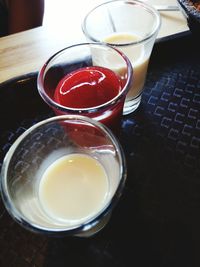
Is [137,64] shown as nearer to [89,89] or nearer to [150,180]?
[89,89]

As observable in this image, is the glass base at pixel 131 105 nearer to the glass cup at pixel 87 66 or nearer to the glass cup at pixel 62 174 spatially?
the glass cup at pixel 87 66

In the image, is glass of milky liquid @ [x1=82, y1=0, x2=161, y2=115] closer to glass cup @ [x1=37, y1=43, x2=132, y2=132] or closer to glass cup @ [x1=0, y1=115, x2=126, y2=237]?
glass cup @ [x1=37, y1=43, x2=132, y2=132]

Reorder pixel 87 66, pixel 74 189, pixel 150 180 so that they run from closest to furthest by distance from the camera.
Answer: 1. pixel 74 189
2. pixel 150 180
3. pixel 87 66

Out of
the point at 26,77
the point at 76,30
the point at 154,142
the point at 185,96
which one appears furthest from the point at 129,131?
the point at 76,30

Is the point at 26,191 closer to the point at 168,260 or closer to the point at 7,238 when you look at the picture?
the point at 7,238

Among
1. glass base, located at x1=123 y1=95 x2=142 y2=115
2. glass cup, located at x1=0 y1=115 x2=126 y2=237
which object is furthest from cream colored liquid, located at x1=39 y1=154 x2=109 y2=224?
glass base, located at x1=123 y1=95 x2=142 y2=115

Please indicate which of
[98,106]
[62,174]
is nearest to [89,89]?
[98,106]
